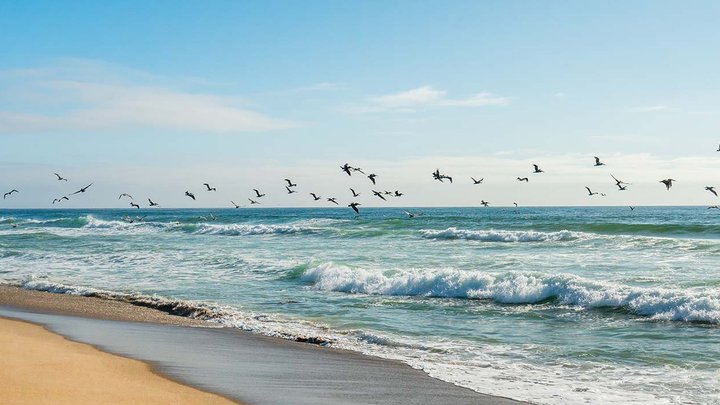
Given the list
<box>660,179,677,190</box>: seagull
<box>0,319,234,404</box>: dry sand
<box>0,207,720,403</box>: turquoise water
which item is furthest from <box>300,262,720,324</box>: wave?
<box>0,319,234,404</box>: dry sand

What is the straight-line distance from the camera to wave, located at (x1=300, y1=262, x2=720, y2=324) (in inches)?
605

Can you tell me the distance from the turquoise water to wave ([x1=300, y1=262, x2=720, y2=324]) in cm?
4

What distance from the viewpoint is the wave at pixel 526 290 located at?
605 inches

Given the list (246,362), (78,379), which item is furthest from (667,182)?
(78,379)

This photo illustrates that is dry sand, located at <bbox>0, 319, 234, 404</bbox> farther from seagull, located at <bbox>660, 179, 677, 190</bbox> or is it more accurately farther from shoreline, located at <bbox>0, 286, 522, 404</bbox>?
seagull, located at <bbox>660, 179, 677, 190</bbox>

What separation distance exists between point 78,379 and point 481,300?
12164mm

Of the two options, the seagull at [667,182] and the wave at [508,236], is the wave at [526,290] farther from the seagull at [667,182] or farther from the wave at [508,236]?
the wave at [508,236]

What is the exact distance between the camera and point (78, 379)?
8.12 metres

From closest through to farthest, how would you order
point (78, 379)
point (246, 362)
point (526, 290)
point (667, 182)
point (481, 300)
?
point (78, 379) → point (246, 362) → point (526, 290) → point (481, 300) → point (667, 182)

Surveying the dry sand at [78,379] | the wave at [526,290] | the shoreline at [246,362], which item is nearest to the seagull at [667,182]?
the wave at [526,290]

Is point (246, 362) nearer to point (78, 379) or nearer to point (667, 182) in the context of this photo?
point (78, 379)

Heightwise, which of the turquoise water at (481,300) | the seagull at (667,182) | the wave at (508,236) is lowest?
the turquoise water at (481,300)

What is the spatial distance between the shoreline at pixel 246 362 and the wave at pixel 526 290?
23.3ft

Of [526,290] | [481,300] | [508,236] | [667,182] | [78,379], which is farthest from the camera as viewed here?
[508,236]
